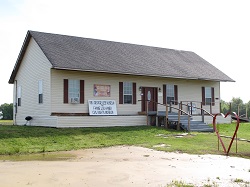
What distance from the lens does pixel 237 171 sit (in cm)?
979

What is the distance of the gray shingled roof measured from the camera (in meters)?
21.8

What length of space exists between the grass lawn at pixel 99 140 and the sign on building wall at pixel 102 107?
2427 mm

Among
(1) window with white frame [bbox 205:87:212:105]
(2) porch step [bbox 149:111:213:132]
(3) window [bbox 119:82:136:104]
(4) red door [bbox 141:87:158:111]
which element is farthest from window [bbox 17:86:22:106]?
(1) window with white frame [bbox 205:87:212:105]

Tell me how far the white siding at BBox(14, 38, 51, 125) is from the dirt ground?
9649 millimetres

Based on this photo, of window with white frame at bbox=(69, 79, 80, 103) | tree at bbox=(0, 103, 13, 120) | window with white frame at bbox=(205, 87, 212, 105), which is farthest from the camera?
tree at bbox=(0, 103, 13, 120)

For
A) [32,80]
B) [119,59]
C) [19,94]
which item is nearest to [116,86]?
[119,59]

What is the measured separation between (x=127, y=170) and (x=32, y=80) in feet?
52.6

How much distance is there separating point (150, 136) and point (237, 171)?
8.97m

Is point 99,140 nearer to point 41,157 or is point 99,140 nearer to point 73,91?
point 41,157

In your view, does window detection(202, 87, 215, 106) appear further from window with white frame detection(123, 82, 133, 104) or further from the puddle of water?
the puddle of water

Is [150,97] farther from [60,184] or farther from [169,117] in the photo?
[60,184]

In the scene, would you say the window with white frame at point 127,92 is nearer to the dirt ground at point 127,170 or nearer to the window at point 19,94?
the window at point 19,94

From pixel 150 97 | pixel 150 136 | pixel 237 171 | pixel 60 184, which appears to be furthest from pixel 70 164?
pixel 150 97

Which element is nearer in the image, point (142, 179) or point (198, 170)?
point (142, 179)
